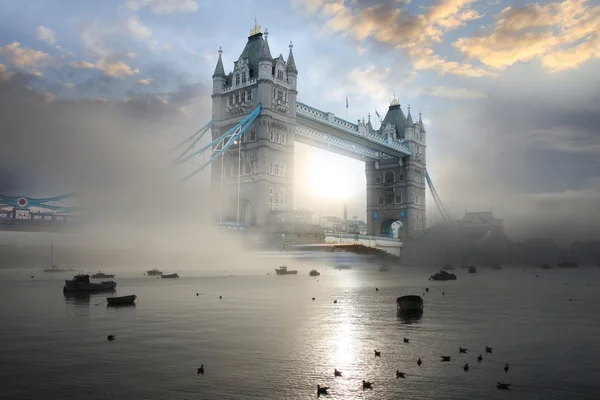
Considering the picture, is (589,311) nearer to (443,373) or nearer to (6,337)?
(443,373)

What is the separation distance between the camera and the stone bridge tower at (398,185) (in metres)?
136

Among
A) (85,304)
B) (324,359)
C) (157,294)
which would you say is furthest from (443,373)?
(157,294)

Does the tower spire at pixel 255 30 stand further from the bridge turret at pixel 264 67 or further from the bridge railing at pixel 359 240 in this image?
the bridge railing at pixel 359 240

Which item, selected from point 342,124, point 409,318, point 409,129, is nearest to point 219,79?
point 342,124

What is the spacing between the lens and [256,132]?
8925 centimetres

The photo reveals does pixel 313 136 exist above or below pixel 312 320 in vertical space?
above

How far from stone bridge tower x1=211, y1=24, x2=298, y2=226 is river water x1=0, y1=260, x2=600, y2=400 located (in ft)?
139

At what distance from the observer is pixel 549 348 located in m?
26.6

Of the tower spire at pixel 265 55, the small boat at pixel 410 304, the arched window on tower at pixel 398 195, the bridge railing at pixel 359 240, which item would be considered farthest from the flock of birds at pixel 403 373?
the arched window on tower at pixel 398 195

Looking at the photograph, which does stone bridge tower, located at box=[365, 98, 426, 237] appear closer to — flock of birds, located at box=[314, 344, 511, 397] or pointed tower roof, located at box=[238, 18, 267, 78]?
pointed tower roof, located at box=[238, 18, 267, 78]

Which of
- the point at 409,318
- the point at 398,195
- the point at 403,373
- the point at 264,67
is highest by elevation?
the point at 264,67

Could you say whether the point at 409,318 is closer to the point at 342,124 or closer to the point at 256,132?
the point at 256,132

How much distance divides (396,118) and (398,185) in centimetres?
2154

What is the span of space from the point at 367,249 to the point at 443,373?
92.2 m
